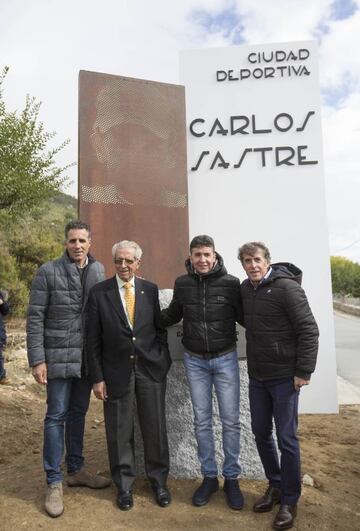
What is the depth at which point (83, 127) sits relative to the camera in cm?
466

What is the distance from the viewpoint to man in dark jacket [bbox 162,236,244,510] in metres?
2.90

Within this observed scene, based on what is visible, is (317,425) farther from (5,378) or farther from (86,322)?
(5,378)

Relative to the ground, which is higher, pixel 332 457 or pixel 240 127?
pixel 240 127

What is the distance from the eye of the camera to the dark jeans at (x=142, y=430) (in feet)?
9.59

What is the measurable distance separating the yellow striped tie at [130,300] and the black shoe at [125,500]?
1.13 m

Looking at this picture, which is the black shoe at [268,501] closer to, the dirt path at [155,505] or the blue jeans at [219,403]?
the dirt path at [155,505]

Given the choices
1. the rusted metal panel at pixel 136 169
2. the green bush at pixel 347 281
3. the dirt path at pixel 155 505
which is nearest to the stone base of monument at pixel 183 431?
the dirt path at pixel 155 505

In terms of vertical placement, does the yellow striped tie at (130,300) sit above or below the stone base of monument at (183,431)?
above

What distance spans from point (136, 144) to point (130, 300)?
8.12ft

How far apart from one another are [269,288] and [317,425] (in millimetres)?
3195

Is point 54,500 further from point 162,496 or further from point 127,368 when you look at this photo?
point 127,368

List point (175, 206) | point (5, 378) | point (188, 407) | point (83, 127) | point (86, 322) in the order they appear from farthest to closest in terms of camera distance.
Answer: point (5, 378)
point (175, 206)
point (83, 127)
point (188, 407)
point (86, 322)

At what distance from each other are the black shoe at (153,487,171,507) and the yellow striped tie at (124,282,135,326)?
3.81 ft

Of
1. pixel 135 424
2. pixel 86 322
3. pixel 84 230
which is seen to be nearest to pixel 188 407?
pixel 135 424
